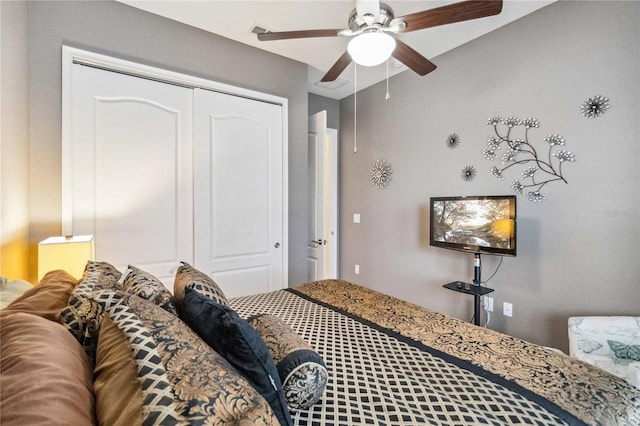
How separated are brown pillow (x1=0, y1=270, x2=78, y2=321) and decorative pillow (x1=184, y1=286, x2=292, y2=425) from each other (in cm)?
49

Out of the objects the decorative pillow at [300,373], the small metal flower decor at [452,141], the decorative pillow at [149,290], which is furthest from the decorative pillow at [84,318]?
the small metal flower decor at [452,141]

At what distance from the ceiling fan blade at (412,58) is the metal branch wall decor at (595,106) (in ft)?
3.72

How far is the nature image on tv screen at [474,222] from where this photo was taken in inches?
87.8

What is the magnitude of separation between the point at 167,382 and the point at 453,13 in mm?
1952

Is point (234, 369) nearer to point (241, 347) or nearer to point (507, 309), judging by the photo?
point (241, 347)

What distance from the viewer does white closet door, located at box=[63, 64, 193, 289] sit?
2092 mm

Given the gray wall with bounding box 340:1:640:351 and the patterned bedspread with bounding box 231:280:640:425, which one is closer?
the patterned bedspread with bounding box 231:280:640:425

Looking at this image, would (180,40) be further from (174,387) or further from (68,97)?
(174,387)

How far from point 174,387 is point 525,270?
269 cm

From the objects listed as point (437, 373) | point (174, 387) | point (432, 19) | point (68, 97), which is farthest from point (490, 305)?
point (68, 97)

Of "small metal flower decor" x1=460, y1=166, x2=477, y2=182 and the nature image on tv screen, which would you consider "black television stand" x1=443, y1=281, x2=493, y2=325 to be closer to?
the nature image on tv screen

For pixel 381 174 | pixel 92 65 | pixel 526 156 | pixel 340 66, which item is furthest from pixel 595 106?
pixel 92 65

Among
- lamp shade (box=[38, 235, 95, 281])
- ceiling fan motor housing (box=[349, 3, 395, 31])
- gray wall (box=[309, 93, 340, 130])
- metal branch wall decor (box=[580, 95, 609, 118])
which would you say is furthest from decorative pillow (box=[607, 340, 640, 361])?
gray wall (box=[309, 93, 340, 130])

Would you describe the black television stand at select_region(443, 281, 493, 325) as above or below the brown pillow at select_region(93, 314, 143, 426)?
below
